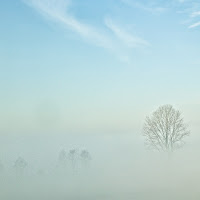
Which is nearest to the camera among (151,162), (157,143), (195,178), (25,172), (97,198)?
(97,198)

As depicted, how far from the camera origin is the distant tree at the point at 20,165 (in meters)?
122

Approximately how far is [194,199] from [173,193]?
523 cm

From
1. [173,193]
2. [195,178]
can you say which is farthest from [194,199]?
[195,178]

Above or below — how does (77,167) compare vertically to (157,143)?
above

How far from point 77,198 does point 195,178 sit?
854 inches

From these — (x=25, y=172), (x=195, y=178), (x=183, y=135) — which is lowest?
(x=195, y=178)

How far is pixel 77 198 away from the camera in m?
38.3

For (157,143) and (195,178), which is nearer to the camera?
(195,178)

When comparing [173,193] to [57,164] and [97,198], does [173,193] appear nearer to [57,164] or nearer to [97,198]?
[97,198]

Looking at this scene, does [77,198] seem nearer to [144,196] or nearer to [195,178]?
[144,196]

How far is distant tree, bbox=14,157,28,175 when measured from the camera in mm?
121963

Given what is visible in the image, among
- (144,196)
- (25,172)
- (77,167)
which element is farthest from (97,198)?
(77,167)

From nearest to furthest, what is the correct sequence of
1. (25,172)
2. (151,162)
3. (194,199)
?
(194,199) < (151,162) < (25,172)

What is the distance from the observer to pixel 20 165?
125938mm
